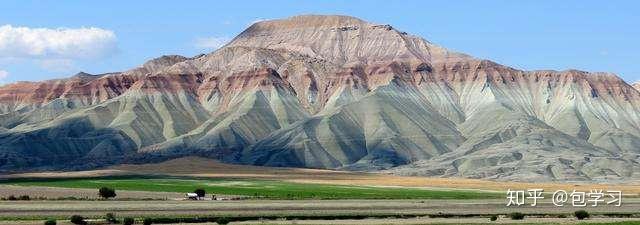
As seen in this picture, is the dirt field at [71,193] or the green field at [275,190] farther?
the green field at [275,190]

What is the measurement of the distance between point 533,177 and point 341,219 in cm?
11124

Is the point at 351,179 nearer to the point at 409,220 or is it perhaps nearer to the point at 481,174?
the point at 481,174

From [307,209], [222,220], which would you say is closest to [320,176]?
[307,209]

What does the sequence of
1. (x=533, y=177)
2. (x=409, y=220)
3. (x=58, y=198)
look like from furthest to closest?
(x=533, y=177), (x=58, y=198), (x=409, y=220)

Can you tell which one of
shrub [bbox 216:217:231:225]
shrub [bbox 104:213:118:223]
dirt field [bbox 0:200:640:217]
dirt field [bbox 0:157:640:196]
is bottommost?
shrub [bbox 216:217:231:225]

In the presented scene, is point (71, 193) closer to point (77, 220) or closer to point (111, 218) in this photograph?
point (111, 218)

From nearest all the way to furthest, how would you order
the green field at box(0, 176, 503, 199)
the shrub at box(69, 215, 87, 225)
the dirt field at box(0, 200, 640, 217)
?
the shrub at box(69, 215, 87, 225)
the dirt field at box(0, 200, 640, 217)
the green field at box(0, 176, 503, 199)

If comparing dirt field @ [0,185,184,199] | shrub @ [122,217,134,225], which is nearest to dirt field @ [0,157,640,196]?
dirt field @ [0,185,184,199]

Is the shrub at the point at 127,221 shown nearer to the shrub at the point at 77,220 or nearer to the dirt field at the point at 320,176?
the shrub at the point at 77,220

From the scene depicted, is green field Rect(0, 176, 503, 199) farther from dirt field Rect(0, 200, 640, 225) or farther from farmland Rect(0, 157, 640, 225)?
dirt field Rect(0, 200, 640, 225)

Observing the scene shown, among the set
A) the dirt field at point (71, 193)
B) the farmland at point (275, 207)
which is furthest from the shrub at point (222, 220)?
the dirt field at point (71, 193)

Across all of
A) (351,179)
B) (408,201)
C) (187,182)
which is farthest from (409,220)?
(351,179)

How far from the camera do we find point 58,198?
100938mm

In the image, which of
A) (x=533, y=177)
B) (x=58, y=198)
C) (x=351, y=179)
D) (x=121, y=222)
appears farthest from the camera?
(x=533, y=177)
